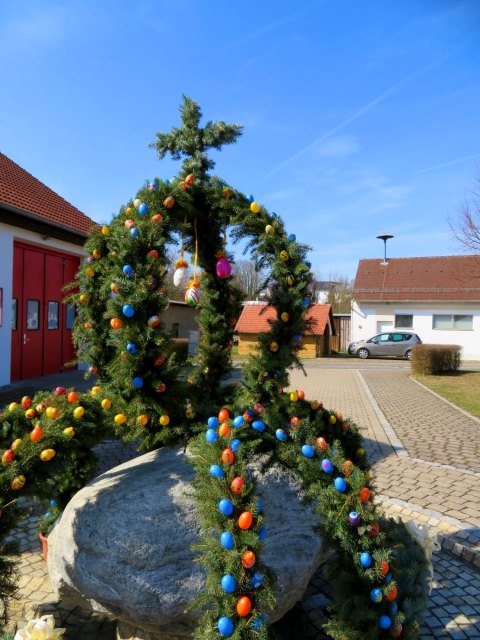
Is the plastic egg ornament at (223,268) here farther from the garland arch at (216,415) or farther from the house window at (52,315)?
the house window at (52,315)

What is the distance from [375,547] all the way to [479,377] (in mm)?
16316

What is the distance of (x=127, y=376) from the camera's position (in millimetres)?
3047

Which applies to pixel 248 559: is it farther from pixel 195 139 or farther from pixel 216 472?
pixel 195 139

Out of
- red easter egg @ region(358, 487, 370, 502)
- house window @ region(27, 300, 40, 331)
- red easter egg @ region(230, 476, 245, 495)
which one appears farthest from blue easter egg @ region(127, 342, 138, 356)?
house window @ region(27, 300, 40, 331)

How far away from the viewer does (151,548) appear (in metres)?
2.50

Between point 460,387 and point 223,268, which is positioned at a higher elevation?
point 223,268

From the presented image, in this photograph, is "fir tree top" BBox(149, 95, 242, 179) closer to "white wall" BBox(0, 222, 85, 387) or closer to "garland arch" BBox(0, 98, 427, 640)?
"garland arch" BBox(0, 98, 427, 640)

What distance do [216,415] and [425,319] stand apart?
85.7 ft

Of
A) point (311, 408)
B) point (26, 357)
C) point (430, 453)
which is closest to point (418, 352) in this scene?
point (430, 453)

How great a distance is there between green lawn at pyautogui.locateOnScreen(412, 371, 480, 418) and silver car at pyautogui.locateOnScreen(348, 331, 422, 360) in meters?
6.53

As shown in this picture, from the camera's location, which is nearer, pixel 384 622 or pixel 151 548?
pixel 384 622

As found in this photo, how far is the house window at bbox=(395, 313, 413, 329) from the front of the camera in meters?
27.5

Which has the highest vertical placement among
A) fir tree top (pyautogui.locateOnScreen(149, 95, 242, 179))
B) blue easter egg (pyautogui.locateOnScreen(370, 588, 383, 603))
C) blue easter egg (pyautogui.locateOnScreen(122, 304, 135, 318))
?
fir tree top (pyautogui.locateOnScreen(149, 95, 242, 179))

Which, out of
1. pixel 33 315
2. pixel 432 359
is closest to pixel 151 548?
pixel 33 315
